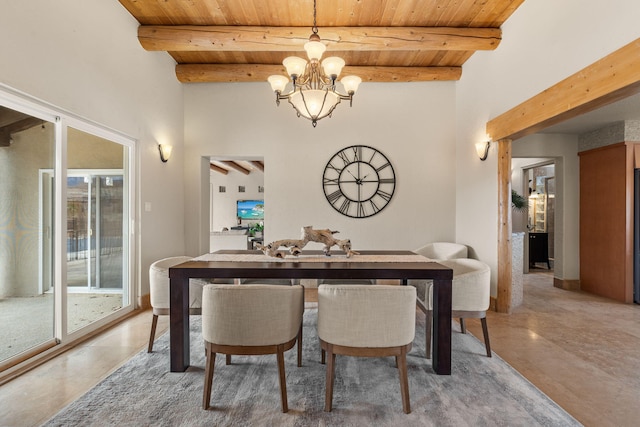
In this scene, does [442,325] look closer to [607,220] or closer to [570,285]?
[607,220]

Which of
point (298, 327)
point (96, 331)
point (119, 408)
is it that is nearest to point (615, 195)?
point (298, 327)

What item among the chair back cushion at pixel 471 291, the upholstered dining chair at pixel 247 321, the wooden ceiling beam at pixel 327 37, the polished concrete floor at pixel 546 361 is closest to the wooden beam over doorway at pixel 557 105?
the polished concrete floor at pixel 546 361

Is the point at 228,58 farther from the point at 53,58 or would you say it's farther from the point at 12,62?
the point at 12,62

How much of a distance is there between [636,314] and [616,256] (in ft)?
2.99

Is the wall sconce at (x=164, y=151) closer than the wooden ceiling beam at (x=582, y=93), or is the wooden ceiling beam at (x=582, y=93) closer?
the wooden ceiling beam at (x=582, y=93)

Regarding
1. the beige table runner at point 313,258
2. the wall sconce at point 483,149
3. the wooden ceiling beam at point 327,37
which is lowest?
the beige table runner at point 313,258

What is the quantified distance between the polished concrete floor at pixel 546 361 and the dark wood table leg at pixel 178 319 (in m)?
0.50

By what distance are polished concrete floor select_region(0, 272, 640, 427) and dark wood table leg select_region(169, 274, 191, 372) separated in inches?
19.8

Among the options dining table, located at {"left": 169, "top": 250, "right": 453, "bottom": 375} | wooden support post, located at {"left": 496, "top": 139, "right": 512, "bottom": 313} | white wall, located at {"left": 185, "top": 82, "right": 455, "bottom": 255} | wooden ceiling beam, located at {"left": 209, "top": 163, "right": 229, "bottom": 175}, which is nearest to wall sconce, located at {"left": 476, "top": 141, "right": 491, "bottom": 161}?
wooden support post, located at {"left": 496, "top": 139, "right": 512, "bottom": 313}

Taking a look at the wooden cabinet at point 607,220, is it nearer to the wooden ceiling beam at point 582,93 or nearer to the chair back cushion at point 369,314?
Result: the wooden ceiling beam at point 582,93

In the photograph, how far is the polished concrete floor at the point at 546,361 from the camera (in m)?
1.81

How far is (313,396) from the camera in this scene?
6.22 ft

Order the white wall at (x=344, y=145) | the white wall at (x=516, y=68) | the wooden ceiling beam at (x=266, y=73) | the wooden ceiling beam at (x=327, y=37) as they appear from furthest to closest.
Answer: the white wall at (x=344, y=145)
the wooden ceiling beam at (x=266, y=73)
the wooden ceiling beam at (x=327, y=37)
the white wall at (x=516, y=68)

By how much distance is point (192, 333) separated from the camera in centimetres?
291
